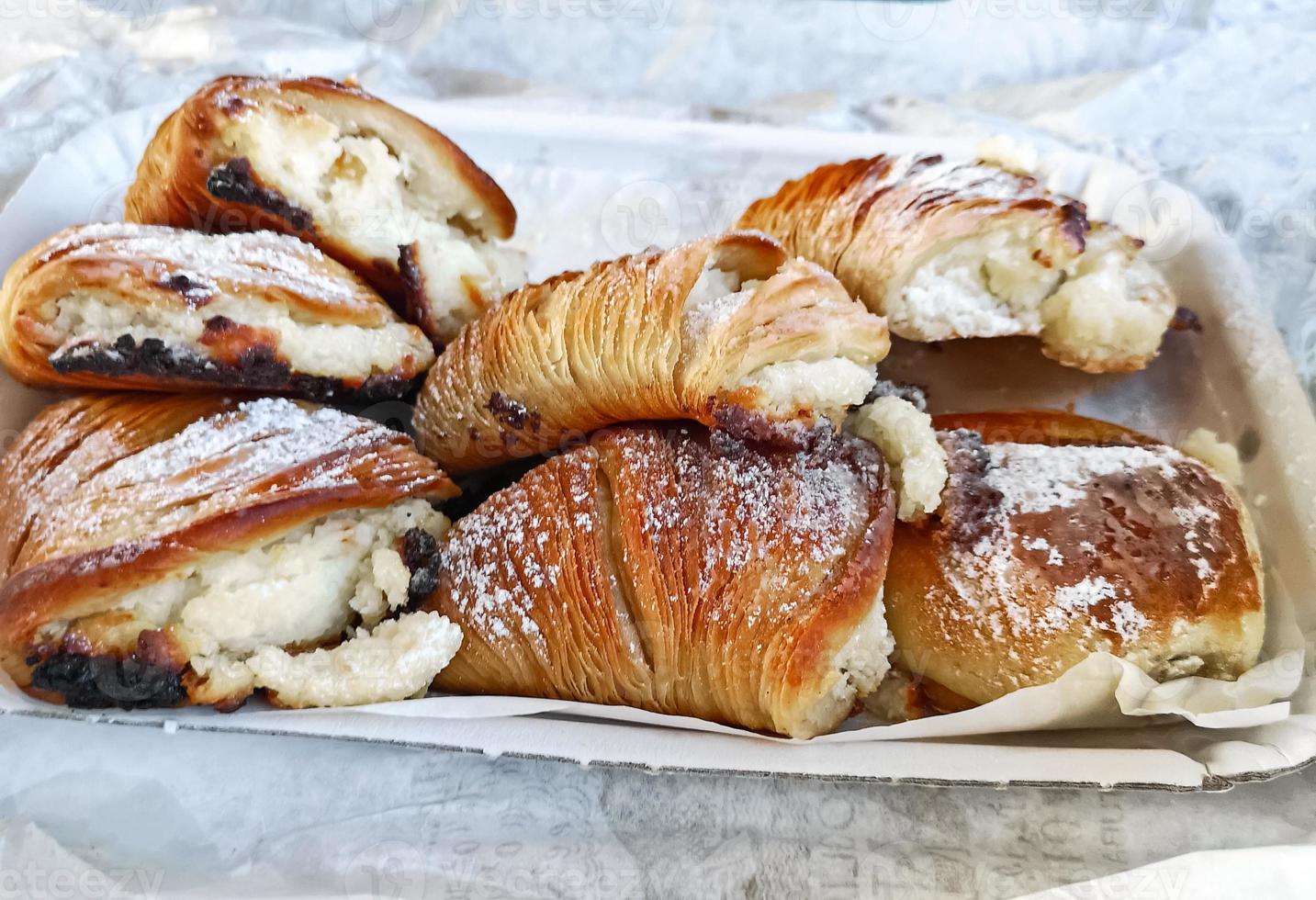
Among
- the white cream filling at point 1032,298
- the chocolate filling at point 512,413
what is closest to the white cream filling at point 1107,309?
the white cream filling at point 1032,298

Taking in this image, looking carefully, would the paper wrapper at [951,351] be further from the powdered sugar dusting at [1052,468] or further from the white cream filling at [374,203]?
the white cream filling at [374,203]

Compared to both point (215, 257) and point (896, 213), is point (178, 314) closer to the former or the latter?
point (215, 257)

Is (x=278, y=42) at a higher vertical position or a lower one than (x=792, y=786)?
higher

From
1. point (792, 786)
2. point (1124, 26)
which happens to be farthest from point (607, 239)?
point (1124, 26)

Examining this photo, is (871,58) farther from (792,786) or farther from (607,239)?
(792,786)

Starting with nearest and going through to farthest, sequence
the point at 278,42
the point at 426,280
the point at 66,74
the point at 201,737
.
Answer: the point at 201,737 → the point at 426,280 → the point at 66,74 → the point at 278,42

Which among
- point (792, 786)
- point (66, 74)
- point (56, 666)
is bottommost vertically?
point (792, 786)

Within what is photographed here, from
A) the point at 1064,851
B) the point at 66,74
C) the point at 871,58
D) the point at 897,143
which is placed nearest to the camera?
the point at 1064,851
